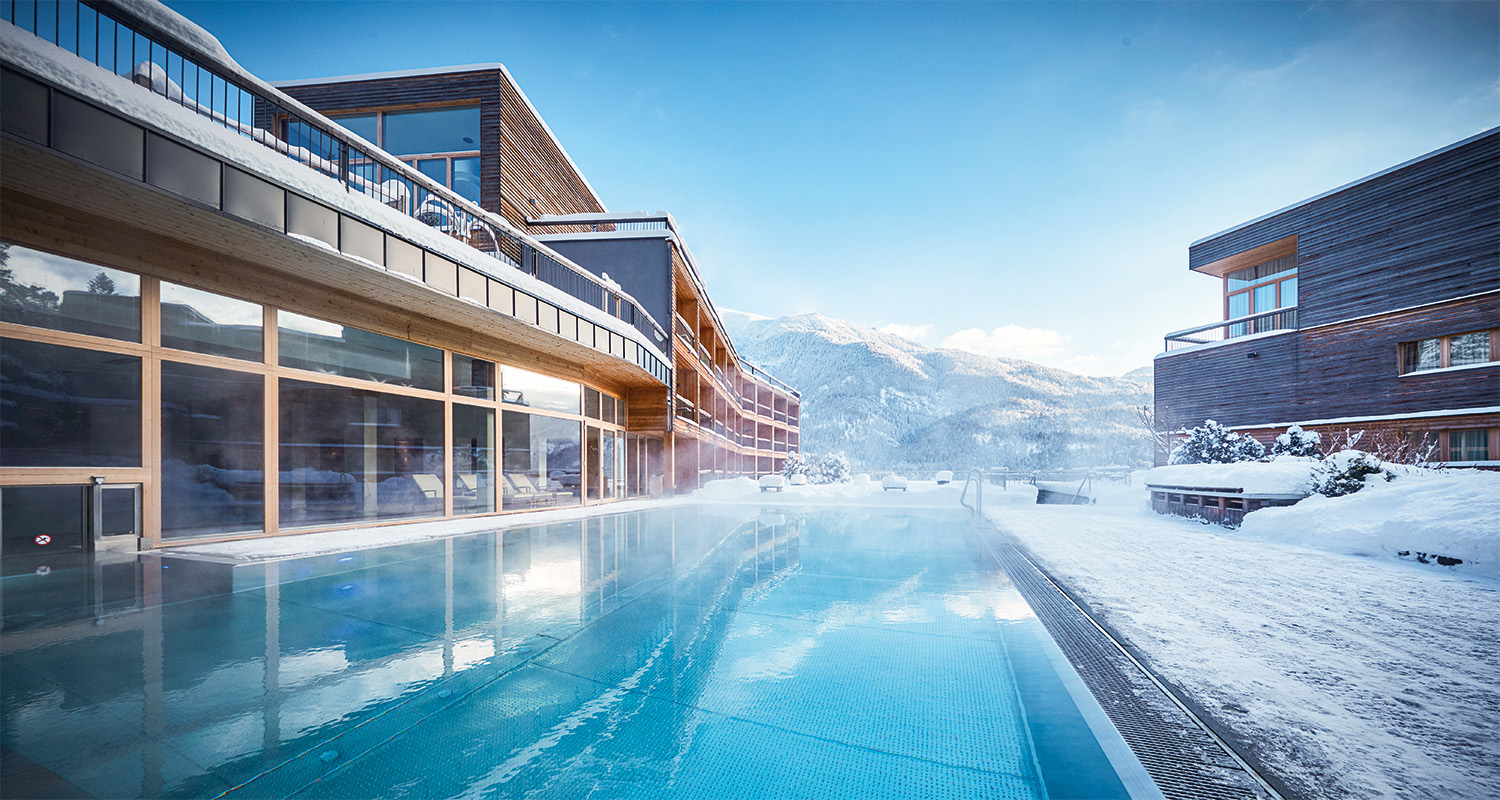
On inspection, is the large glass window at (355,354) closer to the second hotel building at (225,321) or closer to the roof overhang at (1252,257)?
the second hotel building at (225,321)

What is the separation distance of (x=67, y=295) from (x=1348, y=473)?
19034mm

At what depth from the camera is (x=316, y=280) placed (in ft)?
27.8

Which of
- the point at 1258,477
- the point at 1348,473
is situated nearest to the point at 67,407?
the point at 1258,477

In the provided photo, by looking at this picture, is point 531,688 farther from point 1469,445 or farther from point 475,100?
point 1469,445

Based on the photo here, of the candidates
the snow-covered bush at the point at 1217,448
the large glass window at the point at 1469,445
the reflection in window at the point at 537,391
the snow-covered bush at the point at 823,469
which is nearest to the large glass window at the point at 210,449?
the reflection in window at the point at 537,391

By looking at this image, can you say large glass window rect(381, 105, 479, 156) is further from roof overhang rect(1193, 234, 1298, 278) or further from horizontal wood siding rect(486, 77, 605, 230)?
roof overhang rect(1193, 234, 1298, 278)

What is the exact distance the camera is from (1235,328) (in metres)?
19.8

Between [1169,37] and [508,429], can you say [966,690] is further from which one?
[1169,37]

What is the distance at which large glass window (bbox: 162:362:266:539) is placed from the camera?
289 inches

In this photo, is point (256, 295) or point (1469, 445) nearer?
point (256, 295)

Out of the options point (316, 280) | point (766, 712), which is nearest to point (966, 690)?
point (766, 712)

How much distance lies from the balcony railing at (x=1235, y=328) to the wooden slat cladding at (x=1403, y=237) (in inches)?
30.3

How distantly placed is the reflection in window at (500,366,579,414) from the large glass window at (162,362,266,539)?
16.1ft

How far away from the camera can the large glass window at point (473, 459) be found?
447 inches
